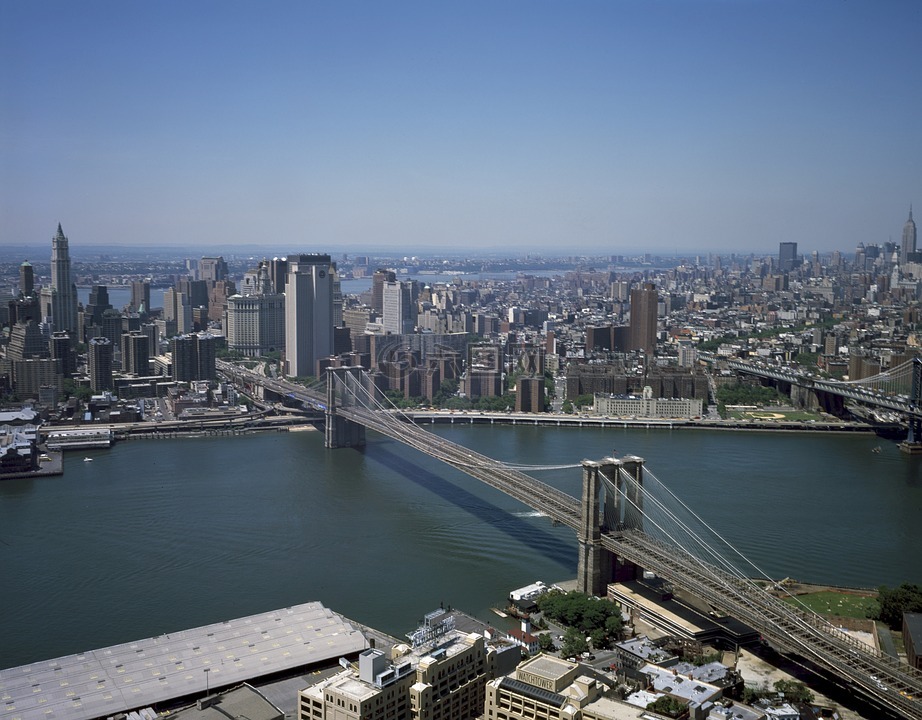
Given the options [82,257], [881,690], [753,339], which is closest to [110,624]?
[881,690]

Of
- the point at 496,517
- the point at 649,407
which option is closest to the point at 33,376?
the point at 649,407

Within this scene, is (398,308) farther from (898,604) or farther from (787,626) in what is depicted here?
(787,626)

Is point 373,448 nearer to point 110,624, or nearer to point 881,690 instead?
point 110,624

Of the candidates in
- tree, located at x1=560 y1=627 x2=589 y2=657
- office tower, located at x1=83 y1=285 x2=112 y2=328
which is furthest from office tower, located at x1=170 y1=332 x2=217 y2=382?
tree, located at x1=560 y1=627 x2=589 y2=657

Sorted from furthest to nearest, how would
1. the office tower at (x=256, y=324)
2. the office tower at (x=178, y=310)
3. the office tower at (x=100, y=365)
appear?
the office tower at (x=178, y=310) → the office tower at (x=256, y=324) → the office tower at (x=100, y=365)

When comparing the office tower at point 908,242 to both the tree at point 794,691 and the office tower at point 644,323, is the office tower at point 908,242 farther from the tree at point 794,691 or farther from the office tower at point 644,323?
the tree at point 794,691

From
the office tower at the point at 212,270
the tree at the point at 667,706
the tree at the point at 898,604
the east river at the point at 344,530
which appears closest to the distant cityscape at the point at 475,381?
the tree at the point at 667,706

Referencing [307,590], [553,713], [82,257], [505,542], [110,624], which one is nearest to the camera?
[553,713]
